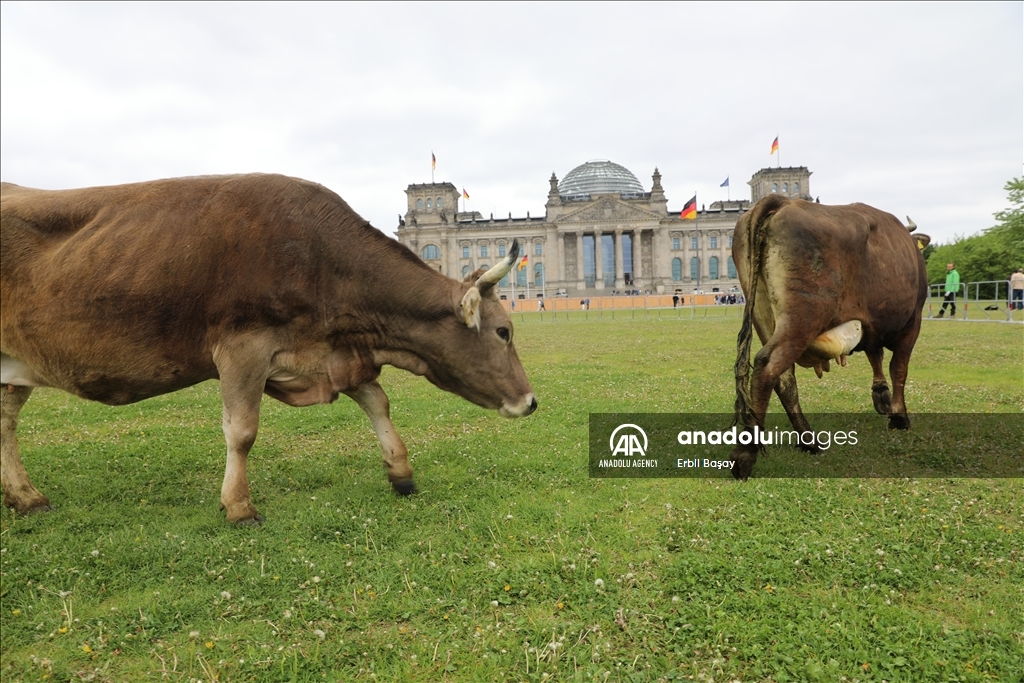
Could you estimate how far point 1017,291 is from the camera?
23.4m

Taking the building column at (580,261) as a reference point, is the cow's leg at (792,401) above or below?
below

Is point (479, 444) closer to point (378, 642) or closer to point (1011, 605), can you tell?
point (378, 642)

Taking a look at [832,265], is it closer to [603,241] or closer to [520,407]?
[520,407]

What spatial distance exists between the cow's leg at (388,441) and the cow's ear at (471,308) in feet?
3.44

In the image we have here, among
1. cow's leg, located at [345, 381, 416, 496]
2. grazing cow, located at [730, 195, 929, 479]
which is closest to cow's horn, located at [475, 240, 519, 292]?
cow's leg, located at [345, 381, 416, 496]

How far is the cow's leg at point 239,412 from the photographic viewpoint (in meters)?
4.06

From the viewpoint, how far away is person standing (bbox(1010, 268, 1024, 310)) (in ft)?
71.9

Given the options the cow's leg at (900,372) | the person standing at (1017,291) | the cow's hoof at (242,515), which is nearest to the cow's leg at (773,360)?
the cow's leg at (900,372)

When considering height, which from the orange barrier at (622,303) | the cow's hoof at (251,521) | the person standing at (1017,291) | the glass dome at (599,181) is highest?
the glass dome at (599,181)

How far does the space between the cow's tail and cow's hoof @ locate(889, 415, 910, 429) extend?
2489mm

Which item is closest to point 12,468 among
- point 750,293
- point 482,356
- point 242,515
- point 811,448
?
point 242,515

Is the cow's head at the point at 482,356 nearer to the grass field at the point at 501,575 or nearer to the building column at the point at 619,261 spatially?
the grass field at the point at 501,575

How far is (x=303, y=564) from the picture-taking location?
3619 mm

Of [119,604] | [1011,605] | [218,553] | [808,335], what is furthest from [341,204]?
[1011,605]
